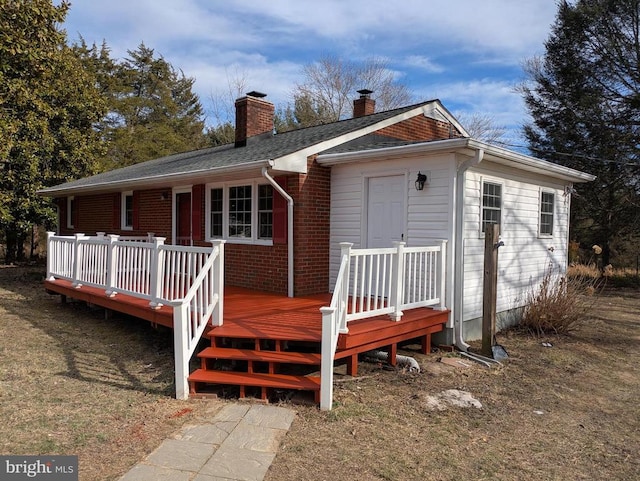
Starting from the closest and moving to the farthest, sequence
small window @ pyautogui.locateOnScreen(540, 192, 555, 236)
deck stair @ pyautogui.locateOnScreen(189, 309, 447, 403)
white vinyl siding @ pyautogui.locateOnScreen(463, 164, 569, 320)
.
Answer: deck stair @ pyautogui.locateOnScreen(189, 309, 447, 403), white vinyl siding @ pyautogui.locateOnScreen(463, 164, 569, 320), small window @ pyautogui.locateOnScreen(540, 192, 555, 236)

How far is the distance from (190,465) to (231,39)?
20342 mm

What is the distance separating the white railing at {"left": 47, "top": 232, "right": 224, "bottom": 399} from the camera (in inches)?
189

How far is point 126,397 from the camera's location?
459cm

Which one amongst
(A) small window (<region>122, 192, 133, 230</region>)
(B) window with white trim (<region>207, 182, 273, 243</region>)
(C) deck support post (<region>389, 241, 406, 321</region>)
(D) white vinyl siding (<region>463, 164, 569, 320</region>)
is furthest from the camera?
(A) small window (<region>122, 192, 133, 230</region>)

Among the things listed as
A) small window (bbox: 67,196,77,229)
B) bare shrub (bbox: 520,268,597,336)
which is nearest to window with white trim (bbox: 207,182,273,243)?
bare shrub (bbox: 520,268,597,336)

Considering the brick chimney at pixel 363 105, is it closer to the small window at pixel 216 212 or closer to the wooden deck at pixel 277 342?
the small window at pixel 216 212

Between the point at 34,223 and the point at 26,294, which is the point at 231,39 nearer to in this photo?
the point at 34,223

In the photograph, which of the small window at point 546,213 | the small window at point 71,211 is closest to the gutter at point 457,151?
the small window at point 546,213

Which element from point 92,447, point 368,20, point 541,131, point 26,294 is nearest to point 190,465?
point 92,447

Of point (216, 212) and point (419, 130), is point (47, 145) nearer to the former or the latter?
point (216, 212)

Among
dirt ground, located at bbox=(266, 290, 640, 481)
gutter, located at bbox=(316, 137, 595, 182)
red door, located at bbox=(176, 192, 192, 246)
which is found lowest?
dirt ground, located at bbox=(266, 290, 640, 481)

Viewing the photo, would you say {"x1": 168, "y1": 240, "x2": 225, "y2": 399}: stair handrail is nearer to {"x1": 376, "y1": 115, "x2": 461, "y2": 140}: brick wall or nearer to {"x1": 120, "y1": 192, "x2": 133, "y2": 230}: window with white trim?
{"x1": 376, "y1": 115, "x2": 461, "y2": 140}: brick wall

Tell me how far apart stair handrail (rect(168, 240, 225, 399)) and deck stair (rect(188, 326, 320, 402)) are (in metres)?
0.16

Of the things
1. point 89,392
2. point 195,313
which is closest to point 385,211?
point 195,313
